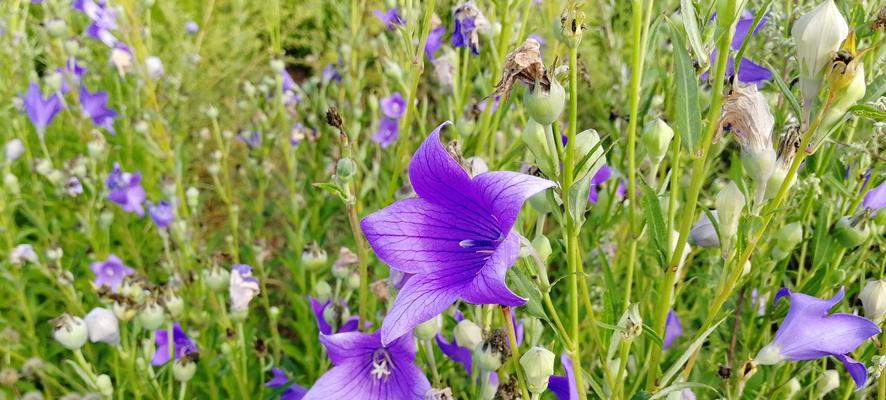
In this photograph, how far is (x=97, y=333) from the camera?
1.50 m

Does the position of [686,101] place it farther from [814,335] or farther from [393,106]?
[393,106]

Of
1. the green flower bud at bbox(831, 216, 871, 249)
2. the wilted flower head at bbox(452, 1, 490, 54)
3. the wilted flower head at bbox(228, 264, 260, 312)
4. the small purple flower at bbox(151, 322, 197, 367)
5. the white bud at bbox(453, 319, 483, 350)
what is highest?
the wilted flower head at bbox(452, 1, 490, 54)

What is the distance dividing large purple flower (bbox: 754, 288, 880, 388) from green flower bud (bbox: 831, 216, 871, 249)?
19cm

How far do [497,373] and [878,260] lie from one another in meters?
1.04

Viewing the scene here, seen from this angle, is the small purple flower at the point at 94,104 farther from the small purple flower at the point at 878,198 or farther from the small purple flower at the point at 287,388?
the small purple flower at the point at 878,198

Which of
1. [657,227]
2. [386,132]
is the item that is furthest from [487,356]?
[386,132]

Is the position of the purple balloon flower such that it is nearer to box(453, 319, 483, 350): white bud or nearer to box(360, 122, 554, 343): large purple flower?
box(453, 319, 483, 350): white bud

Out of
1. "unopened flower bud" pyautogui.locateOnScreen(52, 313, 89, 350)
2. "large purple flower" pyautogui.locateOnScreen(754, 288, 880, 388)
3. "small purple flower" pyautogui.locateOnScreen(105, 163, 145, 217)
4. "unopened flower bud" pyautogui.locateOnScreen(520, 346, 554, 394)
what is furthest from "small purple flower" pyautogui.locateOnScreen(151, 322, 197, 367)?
"large purple flower" pyautogui.locateOnScreen(754, 288, 880, 388)

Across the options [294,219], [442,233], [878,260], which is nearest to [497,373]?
[442,233]

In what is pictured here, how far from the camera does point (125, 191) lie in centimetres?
265

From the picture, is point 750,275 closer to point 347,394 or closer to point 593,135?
point 593,135

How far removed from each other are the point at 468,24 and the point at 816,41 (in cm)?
98

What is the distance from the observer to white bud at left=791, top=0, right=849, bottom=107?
30.7 inches

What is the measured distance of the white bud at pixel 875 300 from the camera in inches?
41.9
